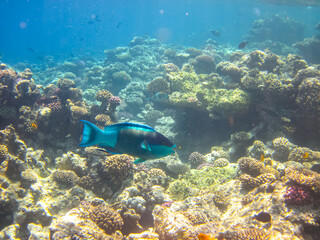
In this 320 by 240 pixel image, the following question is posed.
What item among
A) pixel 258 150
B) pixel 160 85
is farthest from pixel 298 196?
pixel 160 85

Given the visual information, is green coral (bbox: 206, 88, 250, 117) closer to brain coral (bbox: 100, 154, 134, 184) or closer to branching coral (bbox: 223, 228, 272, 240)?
brain coral (bbox: 100, 154, 134, 184)

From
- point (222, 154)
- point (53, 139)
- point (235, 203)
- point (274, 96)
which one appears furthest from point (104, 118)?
point (274, 96)

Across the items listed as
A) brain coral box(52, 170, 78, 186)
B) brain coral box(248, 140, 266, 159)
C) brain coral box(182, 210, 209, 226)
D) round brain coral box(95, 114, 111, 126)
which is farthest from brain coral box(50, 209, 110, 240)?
brain coral box(248, 140, 266, 159)

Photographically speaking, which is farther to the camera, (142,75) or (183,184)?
(142,75)

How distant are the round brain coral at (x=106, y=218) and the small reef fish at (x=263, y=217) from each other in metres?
2.49

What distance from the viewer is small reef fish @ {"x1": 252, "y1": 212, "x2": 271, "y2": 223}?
2.85 m

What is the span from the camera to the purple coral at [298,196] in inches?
111

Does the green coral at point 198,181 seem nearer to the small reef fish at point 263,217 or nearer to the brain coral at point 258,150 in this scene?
the brain coral at point 258,150

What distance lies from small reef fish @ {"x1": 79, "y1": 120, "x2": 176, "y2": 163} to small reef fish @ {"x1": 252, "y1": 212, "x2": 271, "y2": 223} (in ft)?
7.50

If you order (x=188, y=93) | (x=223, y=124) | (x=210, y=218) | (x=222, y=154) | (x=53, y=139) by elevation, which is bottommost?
(x=210, y=218)

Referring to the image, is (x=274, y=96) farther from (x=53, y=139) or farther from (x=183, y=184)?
(x=53, y=139)

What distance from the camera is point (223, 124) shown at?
8789 millimetres

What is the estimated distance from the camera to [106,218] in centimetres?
327

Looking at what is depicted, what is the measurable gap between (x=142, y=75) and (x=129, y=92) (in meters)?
4.38
